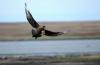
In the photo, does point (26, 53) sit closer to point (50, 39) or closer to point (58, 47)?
point (58, 47)

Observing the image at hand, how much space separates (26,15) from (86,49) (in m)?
26.4

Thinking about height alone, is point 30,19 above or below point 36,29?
above

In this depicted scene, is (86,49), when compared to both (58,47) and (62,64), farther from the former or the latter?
(62,64)

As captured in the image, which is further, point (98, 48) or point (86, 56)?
point (98, 48)

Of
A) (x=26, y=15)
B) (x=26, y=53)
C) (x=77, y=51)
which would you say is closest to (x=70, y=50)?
(x=77, y=51)

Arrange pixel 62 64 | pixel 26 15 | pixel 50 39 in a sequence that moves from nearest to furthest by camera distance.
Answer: pixel 26 15 < pixel 62 64 < pixel 50 39

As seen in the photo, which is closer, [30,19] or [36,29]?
[30,19]

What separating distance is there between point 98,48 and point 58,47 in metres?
3.83

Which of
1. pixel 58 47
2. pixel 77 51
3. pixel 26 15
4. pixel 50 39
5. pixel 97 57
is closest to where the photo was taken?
pixel 26 15

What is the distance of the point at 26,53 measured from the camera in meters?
49.8

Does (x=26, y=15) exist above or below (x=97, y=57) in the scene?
above

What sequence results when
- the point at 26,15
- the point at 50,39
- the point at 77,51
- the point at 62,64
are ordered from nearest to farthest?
the point at 26,15 < the point at 62,64 < the point at 77,51 < the point at 50,39

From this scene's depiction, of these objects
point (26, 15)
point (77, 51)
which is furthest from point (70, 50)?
point (26, 15)

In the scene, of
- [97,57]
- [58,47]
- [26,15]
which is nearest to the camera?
[26,15]
